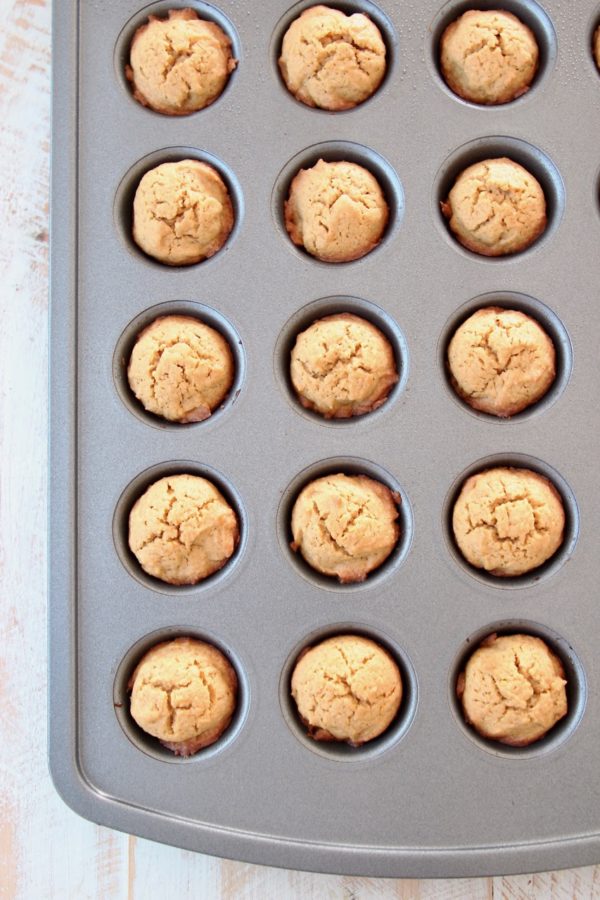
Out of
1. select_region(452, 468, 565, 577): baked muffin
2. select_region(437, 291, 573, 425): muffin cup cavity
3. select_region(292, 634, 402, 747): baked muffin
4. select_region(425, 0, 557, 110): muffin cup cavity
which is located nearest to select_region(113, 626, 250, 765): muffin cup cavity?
select_region(292, 634, 402, 747): baked muffin

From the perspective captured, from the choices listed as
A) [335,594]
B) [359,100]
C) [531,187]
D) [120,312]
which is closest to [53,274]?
[120,312]

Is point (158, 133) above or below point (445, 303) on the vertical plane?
above

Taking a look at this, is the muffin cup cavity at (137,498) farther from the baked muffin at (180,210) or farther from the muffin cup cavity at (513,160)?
the muffin cup cavity at (513,160)

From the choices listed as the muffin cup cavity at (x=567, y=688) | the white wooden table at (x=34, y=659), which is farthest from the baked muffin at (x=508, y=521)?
the white wooden table at (x=34, y=659)

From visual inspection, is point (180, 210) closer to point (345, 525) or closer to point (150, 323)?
point (150, 323)

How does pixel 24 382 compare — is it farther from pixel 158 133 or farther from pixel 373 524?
pixel 373 524

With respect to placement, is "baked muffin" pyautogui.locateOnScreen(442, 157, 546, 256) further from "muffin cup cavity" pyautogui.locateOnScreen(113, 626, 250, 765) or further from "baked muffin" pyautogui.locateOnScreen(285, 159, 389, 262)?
"muffin cup cavity" pyautogui.locateOnScreen(113, 626, 250, 765)
